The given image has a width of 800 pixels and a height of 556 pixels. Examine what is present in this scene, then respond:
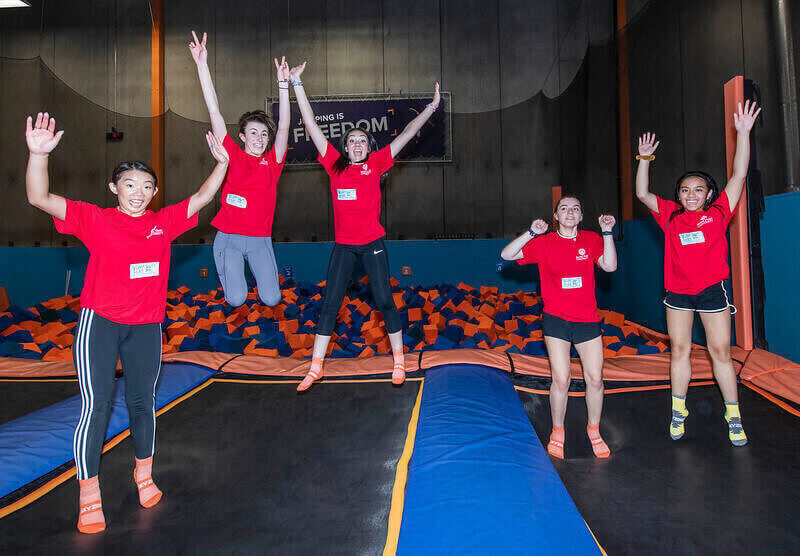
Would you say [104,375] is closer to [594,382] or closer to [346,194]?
[346,194]

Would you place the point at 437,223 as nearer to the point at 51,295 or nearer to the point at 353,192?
the point at 353,192

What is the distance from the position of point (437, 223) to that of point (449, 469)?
5.03 metres

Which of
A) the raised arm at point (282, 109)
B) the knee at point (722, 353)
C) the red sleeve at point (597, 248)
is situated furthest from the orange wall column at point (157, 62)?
the knee at point (722, 353)

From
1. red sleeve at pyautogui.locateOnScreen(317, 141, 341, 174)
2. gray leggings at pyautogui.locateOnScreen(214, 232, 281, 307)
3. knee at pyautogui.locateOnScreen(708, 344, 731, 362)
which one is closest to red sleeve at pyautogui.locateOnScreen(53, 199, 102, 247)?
gray leggings at pyautogui.locateOnScreen(214, 232, 281, 307)

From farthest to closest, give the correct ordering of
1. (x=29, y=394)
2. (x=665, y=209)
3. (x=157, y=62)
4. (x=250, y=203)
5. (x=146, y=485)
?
(x=157, y=62) < (x=29, y=394) < (x=250, y=203) < (x=665, y=209) < (x=146, y=485)

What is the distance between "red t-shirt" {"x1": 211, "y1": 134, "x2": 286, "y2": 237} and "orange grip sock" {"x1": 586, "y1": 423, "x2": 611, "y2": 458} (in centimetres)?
201

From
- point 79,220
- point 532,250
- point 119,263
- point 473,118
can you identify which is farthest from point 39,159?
point 473,118

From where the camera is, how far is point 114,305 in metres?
1.63

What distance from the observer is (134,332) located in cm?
169

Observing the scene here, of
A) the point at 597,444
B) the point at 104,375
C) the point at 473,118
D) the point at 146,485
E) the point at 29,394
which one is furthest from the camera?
the point at 473,118

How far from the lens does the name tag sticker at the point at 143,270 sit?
5.50 feet

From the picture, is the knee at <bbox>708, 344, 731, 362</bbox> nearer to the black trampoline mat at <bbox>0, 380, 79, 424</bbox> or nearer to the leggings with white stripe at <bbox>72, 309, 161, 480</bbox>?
the leggings with white stripe at <bbox>72, 309, 161, 480</bbox>

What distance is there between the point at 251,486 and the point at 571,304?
159cm

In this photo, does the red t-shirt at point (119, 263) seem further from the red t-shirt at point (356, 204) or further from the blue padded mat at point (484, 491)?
the blue padded mat at point (484, 491)
